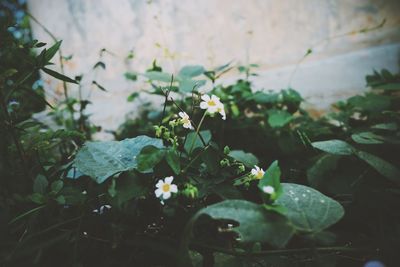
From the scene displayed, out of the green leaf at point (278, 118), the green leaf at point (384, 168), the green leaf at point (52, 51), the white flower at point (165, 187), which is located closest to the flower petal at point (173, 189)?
the white flower at point (165, 187)

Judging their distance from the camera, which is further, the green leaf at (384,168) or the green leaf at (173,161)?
the green leaf at (384,168)

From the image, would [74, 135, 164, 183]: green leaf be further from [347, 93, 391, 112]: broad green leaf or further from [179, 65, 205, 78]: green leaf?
[347, 93, 391, 112]: broad green leaf


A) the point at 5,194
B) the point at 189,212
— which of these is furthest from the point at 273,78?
the point at 5,194

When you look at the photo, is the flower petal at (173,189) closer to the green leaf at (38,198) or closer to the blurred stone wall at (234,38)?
the green leaf at (38,198)

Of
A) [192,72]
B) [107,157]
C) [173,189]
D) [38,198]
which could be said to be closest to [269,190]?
[173,189]

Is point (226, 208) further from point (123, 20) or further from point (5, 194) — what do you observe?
point (123, 20)
